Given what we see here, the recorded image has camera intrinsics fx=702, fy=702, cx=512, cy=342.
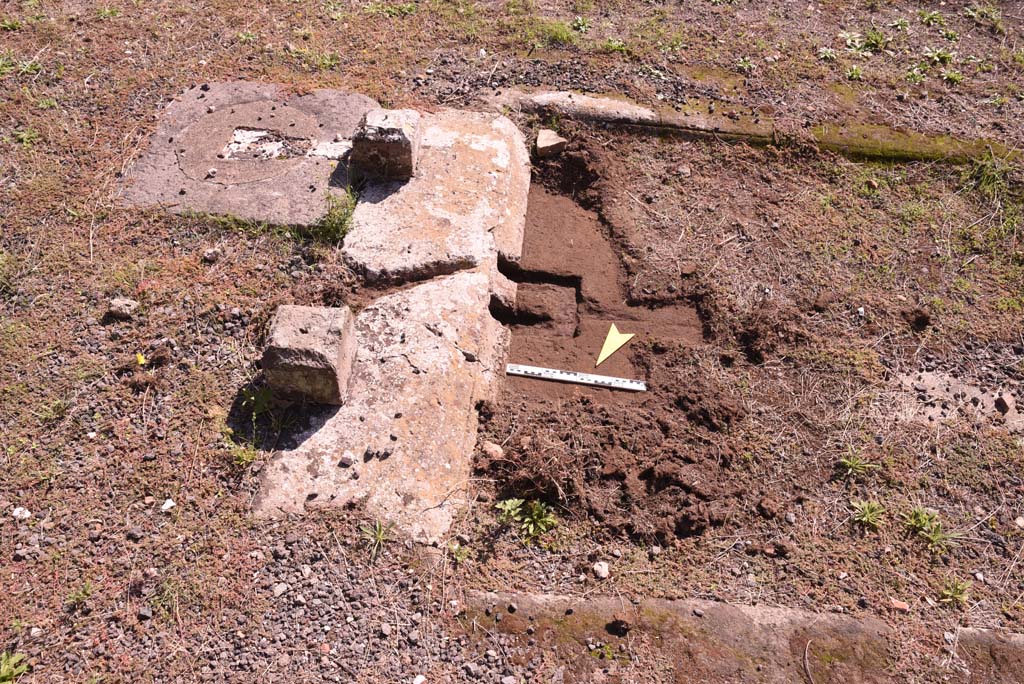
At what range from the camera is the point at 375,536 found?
10.3ft

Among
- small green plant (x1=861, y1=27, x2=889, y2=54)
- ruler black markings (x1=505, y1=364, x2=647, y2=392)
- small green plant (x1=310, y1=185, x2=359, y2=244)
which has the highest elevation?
small green plant (x1=861, y1=27, x2=889, y2=54)

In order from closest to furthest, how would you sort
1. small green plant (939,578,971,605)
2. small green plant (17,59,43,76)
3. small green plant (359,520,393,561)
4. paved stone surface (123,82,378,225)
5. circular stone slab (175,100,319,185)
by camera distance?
small green plant (359,520,393,561)
small green plant (939,578,971,605)
paved stone surface (123,82,378,225)
circular stone slab (175,100,319,185)
small green plant (17,59,43,76)

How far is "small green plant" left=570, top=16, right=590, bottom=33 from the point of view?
6216mm

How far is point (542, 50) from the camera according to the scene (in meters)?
5.96

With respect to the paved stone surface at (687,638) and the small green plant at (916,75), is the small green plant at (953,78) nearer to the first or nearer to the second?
the small green plant at (916,75)

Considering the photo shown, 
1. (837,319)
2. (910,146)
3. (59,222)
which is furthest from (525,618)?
(910,146)

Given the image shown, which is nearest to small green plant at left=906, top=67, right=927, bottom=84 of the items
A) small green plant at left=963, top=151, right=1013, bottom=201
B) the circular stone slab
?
small green plant at left=963, top=151, right=1013, bottom=201

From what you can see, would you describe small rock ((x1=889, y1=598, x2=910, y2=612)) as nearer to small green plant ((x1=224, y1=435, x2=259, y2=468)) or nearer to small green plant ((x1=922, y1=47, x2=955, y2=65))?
small green plant ((x1=224, y1=435, x2=259, y2=468))

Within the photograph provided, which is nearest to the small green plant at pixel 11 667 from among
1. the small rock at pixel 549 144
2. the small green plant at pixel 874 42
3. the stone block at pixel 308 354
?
the stone block at pixel 308 354

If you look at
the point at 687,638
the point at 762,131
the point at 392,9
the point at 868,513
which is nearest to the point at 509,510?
the point at 687,638

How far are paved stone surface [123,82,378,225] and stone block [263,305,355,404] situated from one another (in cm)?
113

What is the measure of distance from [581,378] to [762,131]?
272 centimetres

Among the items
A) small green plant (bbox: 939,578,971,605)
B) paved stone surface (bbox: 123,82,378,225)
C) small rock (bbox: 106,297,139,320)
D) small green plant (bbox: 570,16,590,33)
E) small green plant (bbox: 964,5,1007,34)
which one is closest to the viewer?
small green plant (bbox: 939,578,971,605)

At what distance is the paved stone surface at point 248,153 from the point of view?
4.42 meters
